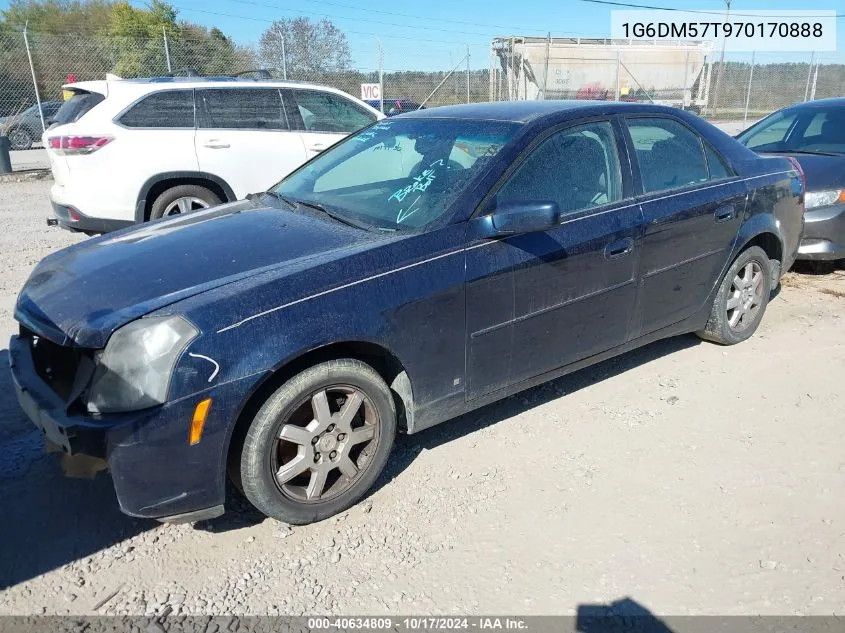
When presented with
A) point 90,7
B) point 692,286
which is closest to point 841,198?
point 692,286

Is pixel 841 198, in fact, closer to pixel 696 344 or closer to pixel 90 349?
pixel 696 344

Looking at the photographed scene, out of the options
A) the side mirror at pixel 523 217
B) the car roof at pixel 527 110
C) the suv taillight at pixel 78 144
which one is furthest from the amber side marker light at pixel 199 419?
the suv taillight at pixel 78 144

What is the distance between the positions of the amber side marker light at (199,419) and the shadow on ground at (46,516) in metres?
0.75

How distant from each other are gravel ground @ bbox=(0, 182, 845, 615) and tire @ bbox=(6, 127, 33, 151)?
55.8 ft

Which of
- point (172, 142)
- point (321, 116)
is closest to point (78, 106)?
point (172, 142)

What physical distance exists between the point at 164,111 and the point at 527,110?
4671 mm

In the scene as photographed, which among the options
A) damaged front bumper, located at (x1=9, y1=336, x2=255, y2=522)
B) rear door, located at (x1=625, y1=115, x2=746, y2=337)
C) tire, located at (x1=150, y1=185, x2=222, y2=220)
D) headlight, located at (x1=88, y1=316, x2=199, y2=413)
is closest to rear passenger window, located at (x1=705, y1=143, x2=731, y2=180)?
rear door, located at (x1=625, y1=115, x2=746, y2=337)

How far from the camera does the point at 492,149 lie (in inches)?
134

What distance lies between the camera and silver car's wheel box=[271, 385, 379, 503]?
2811 mm

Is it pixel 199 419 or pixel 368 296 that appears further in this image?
pixel 368 296

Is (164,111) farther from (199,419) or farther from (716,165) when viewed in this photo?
(199,419)

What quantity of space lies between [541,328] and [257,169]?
4857 millimetres

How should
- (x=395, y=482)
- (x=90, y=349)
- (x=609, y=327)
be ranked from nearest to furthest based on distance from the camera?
(x=90, y=349)
(x=395, y=482)
(x=609, y=327)

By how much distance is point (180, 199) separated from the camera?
6953mm
